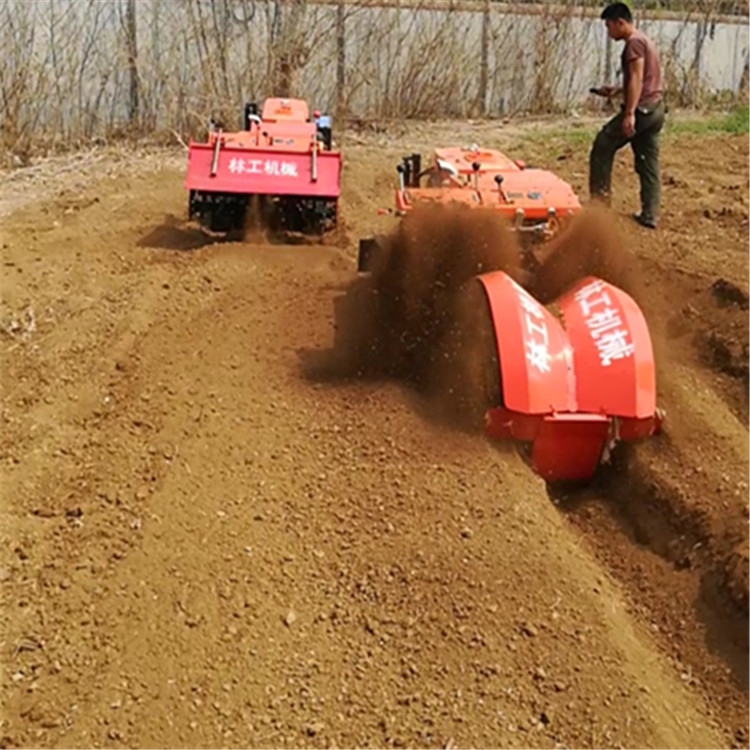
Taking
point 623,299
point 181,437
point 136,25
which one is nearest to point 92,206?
point 136,25

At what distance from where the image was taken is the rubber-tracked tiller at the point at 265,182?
25.2ft

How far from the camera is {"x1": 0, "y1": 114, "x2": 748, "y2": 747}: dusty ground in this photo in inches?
126

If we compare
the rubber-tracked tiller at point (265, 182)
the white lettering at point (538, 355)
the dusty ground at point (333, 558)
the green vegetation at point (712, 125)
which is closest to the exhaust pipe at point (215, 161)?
the rubber-tracked tiller at point (265, 182)

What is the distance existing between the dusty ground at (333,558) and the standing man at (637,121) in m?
2.53

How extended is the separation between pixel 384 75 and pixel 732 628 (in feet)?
39.2

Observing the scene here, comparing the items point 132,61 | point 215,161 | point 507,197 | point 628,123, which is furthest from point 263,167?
point 132,61

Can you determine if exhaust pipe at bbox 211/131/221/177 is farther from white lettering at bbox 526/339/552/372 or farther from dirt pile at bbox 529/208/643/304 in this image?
white lettering at bbox 526/339/552/372

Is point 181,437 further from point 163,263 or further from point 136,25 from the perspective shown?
point 136,25

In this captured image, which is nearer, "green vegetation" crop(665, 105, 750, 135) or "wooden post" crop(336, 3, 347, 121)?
"green vegetation" crop(665, 105, 750, 135)

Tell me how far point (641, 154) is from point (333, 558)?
584cm

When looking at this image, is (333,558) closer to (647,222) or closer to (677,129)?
(647,222)

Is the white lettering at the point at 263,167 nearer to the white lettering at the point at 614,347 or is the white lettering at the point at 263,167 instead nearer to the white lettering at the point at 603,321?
the white lettering at the point at 603,321

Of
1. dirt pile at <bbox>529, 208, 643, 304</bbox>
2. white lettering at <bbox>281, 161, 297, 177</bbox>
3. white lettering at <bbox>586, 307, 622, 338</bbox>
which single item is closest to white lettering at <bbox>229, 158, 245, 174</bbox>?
white lettering at <bbox>281, 161, 297, 177</bbox>

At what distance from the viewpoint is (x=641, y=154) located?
873 centimetres
